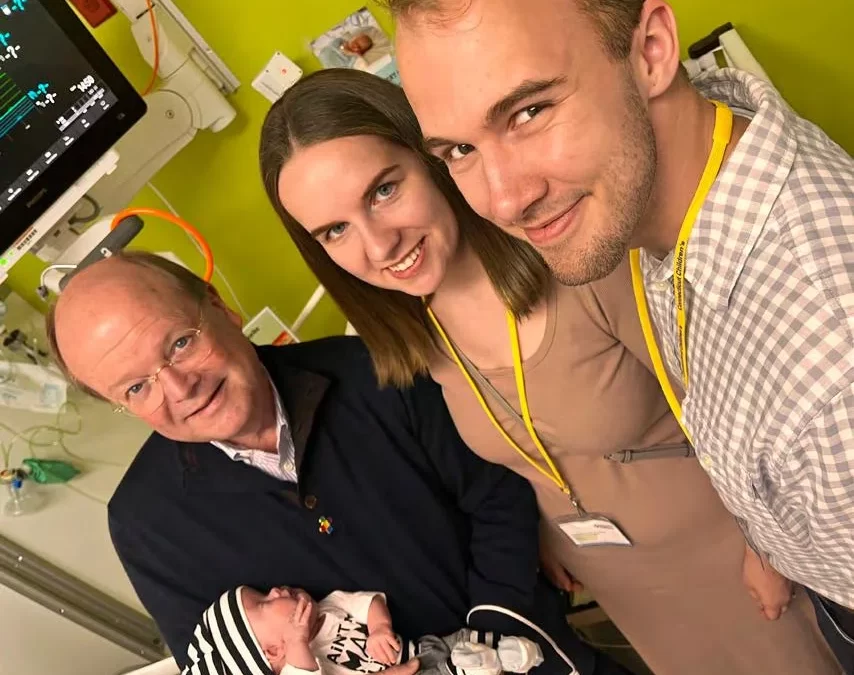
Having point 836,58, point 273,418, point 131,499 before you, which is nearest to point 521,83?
point 273,418

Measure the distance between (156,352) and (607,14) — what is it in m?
1.07

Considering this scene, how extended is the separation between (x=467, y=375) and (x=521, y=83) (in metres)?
0.66

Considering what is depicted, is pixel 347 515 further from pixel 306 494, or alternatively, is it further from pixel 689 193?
pixel 689 193

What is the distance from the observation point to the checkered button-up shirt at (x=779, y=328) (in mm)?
773

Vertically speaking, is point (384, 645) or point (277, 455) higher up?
point (277, 455)

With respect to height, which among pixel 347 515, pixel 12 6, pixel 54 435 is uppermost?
pixel 12 6

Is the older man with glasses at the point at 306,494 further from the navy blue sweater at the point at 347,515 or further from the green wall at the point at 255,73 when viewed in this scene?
the green wall at the point at 255,73

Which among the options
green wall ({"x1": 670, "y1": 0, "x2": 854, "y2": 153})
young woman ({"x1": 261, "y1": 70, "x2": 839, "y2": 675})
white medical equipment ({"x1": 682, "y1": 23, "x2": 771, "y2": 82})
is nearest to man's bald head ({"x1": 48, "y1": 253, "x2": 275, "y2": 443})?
young woman ({"x1": 261, "y1": 70, "x2": 839, "y2": 675})

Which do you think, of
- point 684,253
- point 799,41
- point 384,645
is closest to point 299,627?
point 384,645

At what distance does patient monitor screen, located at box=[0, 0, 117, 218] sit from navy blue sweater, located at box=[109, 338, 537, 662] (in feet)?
2.55

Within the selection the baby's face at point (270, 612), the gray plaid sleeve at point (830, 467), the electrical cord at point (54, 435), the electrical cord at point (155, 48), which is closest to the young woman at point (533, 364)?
the gray plaid sleeve at point (830, 467)

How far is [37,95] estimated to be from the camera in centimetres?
167

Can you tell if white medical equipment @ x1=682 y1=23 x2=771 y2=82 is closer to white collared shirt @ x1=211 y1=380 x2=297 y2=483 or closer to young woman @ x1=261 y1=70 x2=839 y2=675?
young woman @ x1=261 y1=70 x2=839 y2=675

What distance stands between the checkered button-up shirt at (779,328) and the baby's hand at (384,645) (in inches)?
31.2
